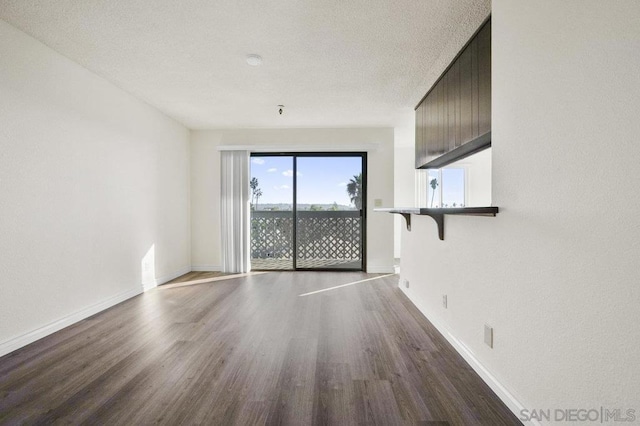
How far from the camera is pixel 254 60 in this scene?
8.35ft

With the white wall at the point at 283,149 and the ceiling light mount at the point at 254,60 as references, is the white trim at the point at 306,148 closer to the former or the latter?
the white wall at the point at 283,149

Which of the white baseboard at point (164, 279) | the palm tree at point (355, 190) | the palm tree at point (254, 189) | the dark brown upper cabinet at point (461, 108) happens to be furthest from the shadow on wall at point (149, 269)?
the dark brown upper cabinet at point (461, 108)

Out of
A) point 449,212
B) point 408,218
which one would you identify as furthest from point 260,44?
point 408,218

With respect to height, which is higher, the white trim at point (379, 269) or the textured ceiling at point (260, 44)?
the textured ceiling at point (260, 44)

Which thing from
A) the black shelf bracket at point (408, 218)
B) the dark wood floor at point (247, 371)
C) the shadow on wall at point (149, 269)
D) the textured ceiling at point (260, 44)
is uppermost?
the textured ceiling at point (260, 44)

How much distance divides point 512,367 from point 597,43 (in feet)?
4.81

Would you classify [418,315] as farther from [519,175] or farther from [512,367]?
[519,175]

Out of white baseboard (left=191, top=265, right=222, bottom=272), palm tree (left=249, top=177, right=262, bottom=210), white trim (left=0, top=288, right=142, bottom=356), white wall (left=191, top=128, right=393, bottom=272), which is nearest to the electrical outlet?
white wall (left=191, top=128, right=393, bottom=272)

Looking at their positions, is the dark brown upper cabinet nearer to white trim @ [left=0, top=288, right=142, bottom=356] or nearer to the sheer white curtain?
the sheer white curtain

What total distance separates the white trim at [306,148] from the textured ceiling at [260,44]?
104cm

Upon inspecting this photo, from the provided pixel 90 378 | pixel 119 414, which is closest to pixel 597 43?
pixel 119 414

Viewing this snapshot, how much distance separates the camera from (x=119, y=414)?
56.6 inches

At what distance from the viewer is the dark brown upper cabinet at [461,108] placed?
1.95 m

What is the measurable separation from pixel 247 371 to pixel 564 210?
6.16 ft
